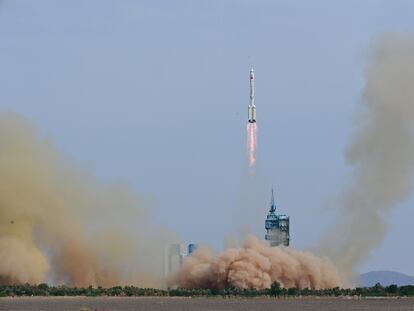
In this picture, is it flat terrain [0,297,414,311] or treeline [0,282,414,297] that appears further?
treeline [0,282,414,297]

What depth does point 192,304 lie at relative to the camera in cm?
12006

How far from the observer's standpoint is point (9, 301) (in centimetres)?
12069

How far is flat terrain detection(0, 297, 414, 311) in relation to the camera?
10975cm

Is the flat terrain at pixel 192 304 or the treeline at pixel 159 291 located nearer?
the flat terrain at pixel 192 304

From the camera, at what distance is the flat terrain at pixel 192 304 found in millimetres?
109750

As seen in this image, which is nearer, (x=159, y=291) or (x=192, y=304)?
(x=192, y=304)

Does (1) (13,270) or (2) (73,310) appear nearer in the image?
(2) (73,310)

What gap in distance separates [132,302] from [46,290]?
29.6 ft

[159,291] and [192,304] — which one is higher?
[159,291]

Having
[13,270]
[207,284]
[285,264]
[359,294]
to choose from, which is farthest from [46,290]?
[359,294]

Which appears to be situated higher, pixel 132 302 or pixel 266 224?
pixel 266 224

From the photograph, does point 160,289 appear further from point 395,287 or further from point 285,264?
point 395,287

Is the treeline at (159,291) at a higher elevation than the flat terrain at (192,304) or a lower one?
higher

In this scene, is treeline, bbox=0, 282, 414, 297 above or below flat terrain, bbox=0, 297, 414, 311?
above
